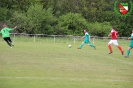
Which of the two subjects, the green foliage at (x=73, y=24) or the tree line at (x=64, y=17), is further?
the green foliage at (x=73, y=24)

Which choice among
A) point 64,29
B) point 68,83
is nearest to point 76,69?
point 68,83

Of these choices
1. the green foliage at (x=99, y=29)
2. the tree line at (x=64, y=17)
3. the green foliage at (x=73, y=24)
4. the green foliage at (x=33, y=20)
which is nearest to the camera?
the green foliage at (x=33, y=20)

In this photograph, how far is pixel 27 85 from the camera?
11.4 metres

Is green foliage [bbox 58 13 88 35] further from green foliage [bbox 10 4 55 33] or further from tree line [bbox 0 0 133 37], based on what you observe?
green foliage [bbox 10 4 55 33]

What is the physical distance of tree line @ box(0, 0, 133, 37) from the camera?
6450cm

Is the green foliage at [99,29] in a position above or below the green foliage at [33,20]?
below

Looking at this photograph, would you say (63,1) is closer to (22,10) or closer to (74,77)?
(22,10)

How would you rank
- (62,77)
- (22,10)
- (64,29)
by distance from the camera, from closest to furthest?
(62,77), (64,29), (22,10)

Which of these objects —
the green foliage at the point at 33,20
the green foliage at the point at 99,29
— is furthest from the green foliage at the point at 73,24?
the green foliage at the point at 33,20

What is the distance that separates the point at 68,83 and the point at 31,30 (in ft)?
170

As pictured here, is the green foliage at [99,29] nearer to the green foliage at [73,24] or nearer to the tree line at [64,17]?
the tree line at [64,17]

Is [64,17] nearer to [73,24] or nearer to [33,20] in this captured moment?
[73,24]

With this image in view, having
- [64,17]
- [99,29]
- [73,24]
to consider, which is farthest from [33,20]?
[99,29]

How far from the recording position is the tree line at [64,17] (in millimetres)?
64500
